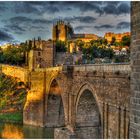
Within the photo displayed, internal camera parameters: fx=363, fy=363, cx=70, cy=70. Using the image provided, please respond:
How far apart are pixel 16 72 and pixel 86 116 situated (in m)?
29.4

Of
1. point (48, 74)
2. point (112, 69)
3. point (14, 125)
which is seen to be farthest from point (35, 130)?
point (112, 69)

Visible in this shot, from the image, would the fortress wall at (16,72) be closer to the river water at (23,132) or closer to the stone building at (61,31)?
the river water at (23,132)

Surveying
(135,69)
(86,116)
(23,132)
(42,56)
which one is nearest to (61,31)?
(42,56)

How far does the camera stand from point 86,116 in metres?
26.4

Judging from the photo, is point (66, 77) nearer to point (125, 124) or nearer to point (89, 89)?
point (89, 89)

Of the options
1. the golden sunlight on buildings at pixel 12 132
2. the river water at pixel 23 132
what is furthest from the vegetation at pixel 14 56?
the golden sunlight on buildings at pixel 12 132

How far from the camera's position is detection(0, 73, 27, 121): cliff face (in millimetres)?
41156

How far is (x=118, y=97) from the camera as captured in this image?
60.5 feet

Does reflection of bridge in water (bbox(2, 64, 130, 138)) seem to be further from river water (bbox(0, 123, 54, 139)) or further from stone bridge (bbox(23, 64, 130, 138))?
river water (bbox(0, 123, 54, 139))

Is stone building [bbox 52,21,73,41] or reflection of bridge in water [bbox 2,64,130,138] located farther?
→ stone building [bbox 52,21,73,41]

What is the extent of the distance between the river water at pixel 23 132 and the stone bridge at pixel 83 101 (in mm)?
1630

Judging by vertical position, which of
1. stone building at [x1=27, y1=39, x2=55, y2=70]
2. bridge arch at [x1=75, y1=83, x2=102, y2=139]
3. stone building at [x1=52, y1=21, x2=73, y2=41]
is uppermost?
stone building at [x1=52, y1=21, x2=73, y2=41]

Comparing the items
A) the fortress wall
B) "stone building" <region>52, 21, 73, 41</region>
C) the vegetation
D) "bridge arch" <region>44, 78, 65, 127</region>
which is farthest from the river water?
"stone building" <region>52, 21, 73, 41</region>

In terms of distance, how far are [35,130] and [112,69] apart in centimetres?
1859
